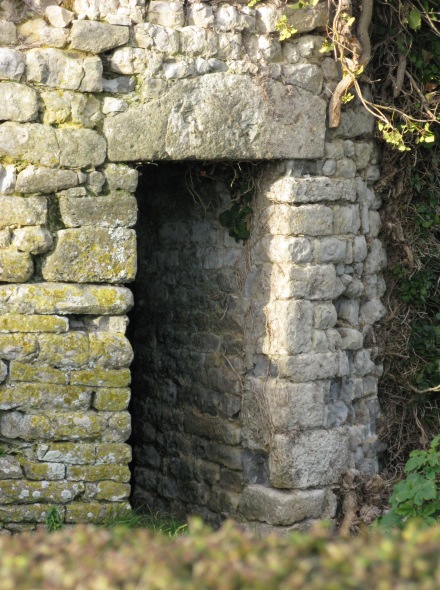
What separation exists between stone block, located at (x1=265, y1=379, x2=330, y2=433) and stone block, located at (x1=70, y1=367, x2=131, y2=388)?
87 centimetres

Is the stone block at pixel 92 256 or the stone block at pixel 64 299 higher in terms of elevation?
the stone block at pixel 92 256

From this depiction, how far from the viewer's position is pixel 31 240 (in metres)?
4.70

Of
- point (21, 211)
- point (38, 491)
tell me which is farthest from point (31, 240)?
point (38, 491)

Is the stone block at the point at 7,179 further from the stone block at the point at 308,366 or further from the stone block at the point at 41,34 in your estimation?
the stone block at the point at 308,366

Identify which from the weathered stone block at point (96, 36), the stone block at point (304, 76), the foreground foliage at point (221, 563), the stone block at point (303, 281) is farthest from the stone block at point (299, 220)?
the foreground foliage at point (221, 563)

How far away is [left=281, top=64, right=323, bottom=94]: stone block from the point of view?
5.20 meters

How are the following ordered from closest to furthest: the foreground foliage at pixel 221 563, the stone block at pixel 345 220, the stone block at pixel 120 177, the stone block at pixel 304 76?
the foreground foliage at pixel 221 563 → the stone block at pixel 120 177 → the stone block at pixel 304 76 → the stone block at pixel 345 220

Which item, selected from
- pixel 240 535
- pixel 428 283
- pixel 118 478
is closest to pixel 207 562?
pixel 240 535

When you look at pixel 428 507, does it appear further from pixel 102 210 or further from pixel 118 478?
pixel 102 210

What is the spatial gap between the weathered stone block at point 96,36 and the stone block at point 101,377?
5.21 ft

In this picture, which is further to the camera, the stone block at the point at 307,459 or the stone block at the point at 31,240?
the stone block at the point at 307,459

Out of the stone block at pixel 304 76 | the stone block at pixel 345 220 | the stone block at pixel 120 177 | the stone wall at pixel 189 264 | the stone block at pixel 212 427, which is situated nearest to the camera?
the stone wall at pixel 189 264

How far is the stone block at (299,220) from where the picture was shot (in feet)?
17.2

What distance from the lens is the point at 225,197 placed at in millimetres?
5633
